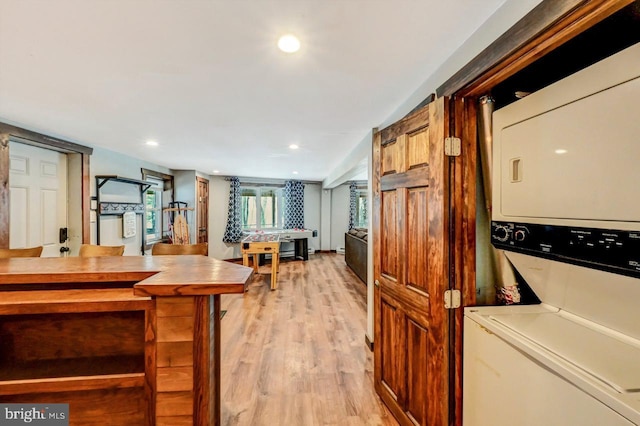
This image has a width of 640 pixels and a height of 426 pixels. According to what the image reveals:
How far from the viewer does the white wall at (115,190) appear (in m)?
3.72

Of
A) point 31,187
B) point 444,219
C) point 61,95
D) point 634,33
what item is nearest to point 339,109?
point 444,219

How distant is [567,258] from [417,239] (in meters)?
0.68

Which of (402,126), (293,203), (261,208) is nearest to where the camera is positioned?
(402,126)

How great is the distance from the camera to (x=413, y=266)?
5.45 ft

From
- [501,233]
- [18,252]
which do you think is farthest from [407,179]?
[18,252]

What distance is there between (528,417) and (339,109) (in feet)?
6.98

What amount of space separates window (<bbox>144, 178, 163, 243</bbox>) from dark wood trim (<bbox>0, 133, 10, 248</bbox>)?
2594 millimetres

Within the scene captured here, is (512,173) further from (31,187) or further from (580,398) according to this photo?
(31,187)

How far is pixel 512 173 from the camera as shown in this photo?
135cm

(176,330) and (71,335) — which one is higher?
(176,330)

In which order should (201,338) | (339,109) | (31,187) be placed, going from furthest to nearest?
(31,187)
(339,109)
(201,338)

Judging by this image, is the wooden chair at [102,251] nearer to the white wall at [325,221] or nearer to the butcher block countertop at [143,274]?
the butcher block countertop at [143,274]

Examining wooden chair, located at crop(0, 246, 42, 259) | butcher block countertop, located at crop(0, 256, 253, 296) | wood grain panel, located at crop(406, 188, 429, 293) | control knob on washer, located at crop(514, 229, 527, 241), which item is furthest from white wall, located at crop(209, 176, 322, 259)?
control knob on washer, located at crop(514, 229, 527, 241)

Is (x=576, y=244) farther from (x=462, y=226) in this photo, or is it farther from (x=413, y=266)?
(x=413, y=266)
